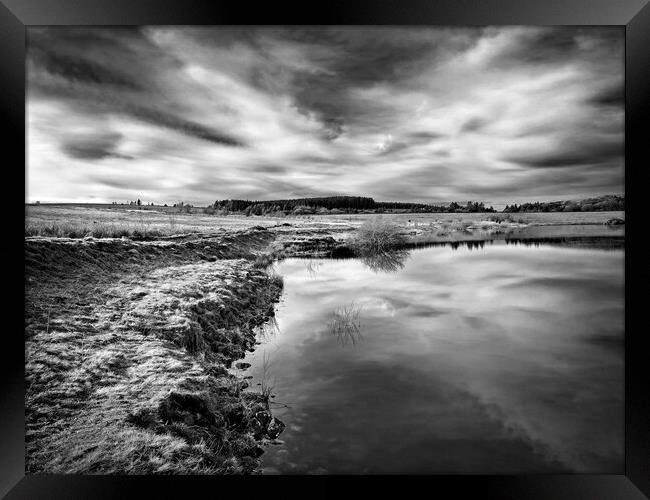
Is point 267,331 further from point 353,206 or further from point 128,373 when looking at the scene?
point 128,373

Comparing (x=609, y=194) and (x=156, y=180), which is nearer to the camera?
(x=609, y=194)

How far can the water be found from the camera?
3.25 metres

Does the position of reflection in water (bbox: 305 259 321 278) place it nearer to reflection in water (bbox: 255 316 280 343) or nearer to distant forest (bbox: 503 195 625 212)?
reflection in water (bbox: 255 316 280 343)

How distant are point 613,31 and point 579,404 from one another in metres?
3.78

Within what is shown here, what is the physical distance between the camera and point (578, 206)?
4324 millimetres

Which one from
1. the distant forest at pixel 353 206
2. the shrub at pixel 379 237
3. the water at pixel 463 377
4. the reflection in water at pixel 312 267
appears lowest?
the water at pixel 463 377

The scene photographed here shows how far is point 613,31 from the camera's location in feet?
12.1

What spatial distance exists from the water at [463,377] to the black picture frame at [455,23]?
0.17 metres

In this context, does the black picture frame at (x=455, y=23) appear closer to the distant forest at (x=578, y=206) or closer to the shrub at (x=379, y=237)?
the distant forest at (x=578, y=206)

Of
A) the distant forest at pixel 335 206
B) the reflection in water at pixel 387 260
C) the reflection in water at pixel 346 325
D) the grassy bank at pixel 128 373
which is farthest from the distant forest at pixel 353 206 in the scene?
the reflection in water at pixel 387 260

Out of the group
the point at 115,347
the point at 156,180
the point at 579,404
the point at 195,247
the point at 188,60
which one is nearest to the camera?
the point at 115,347

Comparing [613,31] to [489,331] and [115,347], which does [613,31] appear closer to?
[489,331]

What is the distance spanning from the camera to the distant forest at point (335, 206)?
5.05 metres

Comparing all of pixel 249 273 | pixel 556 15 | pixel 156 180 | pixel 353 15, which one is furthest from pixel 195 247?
pixel 556 15
